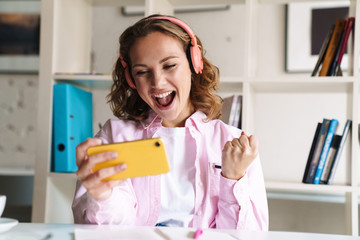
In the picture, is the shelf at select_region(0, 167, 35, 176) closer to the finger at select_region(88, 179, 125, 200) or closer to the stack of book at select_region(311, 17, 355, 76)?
the finger at select_region(88, 179, 125, 200)

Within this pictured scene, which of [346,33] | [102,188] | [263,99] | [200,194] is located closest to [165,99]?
[200,194]

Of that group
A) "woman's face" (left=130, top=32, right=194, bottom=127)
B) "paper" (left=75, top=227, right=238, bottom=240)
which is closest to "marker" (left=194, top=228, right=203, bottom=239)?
"paper" (left=75, top=227, right=238, bottom=240)

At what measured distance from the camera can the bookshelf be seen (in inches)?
62.9

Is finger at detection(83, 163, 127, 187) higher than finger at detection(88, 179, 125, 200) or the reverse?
higher

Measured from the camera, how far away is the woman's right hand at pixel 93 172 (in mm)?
831

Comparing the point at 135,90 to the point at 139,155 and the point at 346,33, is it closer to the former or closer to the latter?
the point at 139,155

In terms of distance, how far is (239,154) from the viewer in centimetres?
100

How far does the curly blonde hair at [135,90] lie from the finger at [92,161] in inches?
17.3

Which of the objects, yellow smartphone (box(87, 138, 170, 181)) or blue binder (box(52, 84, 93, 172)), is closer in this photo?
yellow smartphone (box(87, 138, 170, 181))

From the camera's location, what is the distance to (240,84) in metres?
1.68

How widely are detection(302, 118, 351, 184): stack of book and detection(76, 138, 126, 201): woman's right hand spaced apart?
39.2 inches

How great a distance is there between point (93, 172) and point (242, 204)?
421mm

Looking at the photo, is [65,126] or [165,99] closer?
[165,99]

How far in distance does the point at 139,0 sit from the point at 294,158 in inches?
45.0
